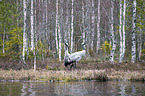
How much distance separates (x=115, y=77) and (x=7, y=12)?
20.3m

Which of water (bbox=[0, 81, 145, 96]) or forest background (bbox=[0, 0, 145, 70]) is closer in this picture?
water (bbox=[0, 81, 145, 96])

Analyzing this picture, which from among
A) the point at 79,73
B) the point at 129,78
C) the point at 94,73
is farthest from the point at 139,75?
the point at 79,73

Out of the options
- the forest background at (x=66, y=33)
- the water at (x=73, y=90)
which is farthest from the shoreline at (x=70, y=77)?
the water at (x=73, y=90)

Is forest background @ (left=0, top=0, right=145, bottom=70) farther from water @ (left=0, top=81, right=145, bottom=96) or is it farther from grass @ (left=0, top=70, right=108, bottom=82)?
water @ (left=0, top=81, right=145, bottom=96)

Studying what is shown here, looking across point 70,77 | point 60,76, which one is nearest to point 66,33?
point 60,76

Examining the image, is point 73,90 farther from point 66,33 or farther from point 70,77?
point 66,33

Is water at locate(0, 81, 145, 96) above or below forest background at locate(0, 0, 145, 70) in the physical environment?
below

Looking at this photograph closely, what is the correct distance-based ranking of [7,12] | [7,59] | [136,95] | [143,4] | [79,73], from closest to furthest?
[136,95] → [79,73] → [7,59] → [143,4] → [7,12]

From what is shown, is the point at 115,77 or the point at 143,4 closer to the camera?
the point at 115,77

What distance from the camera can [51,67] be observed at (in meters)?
17.1

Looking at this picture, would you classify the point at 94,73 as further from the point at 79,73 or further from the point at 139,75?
the point at 139,75

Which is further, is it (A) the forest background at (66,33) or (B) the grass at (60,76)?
(A) the forest background at (66,33)

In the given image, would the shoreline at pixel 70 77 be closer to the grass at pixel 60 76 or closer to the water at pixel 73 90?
the grass at pixel 60 76

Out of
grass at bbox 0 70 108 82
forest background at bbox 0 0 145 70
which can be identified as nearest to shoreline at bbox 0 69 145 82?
grass at bbox 0 70 108 82
